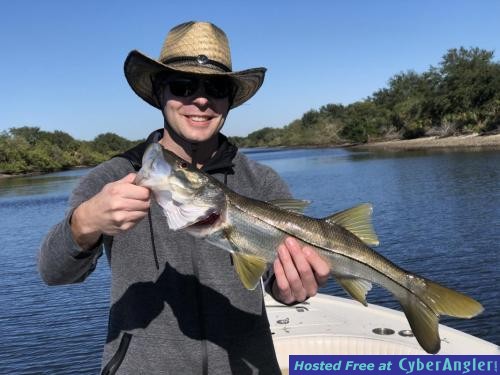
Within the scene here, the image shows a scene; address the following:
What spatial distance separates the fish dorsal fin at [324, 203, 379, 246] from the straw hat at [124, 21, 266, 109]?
124 cm

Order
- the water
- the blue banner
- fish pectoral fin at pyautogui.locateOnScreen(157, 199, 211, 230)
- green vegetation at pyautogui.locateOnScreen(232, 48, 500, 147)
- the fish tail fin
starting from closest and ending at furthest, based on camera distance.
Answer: fish pectoral fin at pyautogui.locateOnScreen(157, 199, 211, 230) → the fish tail fin → the blue banner → the water → green vegetation at pyautogui.locateOnScreen(232, 48, 500, 147)

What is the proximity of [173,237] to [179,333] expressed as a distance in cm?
59

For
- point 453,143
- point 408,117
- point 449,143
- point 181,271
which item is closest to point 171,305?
point 181,271

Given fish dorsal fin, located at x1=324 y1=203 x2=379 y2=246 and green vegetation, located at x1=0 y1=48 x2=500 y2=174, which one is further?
green vegetation, located at x1=0 y1=48 x2=500 y2=174

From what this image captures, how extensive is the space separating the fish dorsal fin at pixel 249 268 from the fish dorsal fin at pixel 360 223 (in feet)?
2.32

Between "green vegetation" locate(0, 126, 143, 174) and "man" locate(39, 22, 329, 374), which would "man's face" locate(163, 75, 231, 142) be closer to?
"man" locate(39, 22, 329, 374)

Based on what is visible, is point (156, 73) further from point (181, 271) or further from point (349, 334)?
point (349, 334)

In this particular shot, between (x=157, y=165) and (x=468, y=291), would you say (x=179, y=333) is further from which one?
(x=468, y=291)

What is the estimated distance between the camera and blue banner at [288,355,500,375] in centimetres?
465

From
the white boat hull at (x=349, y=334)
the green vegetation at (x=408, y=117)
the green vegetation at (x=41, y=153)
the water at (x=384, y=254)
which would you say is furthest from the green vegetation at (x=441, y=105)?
the white boat hull at (x=349, y=334)

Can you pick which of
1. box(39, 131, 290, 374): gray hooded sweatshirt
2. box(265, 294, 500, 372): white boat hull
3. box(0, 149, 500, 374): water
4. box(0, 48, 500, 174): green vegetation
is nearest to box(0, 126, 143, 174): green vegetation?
box(0, 48, 500, 174): green vegetation

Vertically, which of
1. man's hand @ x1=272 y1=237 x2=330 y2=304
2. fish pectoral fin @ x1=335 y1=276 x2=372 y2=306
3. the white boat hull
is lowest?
the white boat hull

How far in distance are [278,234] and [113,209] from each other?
43.4 inches

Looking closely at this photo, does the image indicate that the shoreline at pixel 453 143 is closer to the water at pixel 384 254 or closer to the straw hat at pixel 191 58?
the water at pixel 384 254
